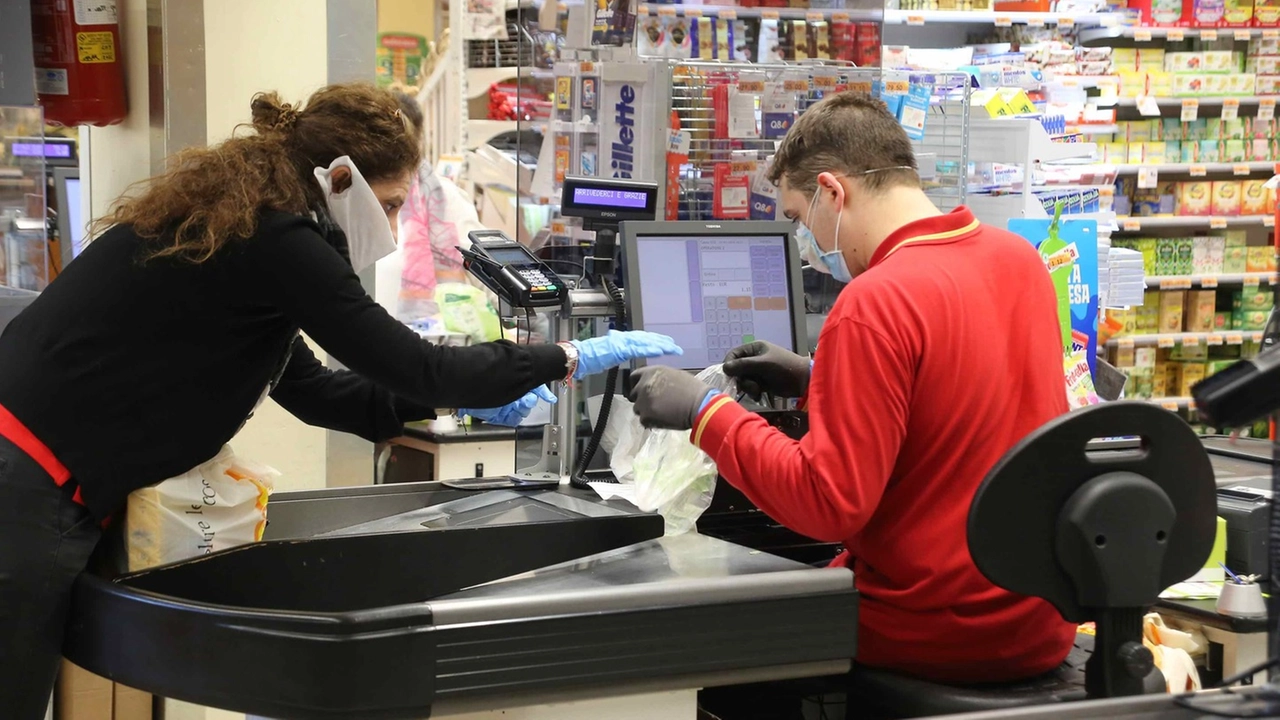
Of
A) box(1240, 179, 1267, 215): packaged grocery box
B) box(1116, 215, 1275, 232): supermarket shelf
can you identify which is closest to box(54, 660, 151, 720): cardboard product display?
box(1116, 215, 1275, 232): supermarket shelf

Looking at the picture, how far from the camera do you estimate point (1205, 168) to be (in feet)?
24.6

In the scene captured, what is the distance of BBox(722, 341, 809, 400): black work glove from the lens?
2465 millimetres

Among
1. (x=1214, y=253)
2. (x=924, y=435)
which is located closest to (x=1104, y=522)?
(x=924, y=435)

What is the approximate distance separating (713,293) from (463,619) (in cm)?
121

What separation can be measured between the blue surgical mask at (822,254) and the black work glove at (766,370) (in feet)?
0.63

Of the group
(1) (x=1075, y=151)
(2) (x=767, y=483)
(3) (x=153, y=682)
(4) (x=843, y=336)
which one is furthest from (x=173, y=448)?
(1) (x=1075, y=151)

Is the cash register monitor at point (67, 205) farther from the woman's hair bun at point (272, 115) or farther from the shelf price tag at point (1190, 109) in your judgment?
the shelf price tag at point (1190, 109)

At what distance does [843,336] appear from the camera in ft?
6.40

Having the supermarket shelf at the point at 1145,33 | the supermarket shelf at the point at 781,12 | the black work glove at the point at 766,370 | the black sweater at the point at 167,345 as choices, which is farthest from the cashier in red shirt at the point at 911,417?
the supermarket shelf at the point at 1145,33

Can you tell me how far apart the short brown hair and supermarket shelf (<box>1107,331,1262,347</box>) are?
220 inches

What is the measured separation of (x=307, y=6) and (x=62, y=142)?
3.33 m

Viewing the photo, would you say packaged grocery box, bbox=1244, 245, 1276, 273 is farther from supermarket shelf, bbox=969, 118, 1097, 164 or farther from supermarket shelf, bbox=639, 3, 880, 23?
supermarket shelf, bbox=639, 3, 880, 23

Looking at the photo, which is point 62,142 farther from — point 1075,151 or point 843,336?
point 843,336

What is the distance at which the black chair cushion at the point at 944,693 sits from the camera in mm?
1960
